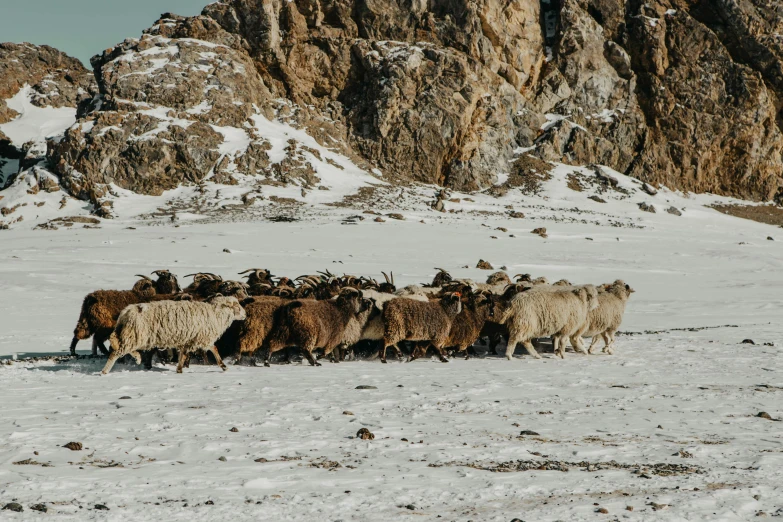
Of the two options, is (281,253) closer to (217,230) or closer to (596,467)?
(217,230)

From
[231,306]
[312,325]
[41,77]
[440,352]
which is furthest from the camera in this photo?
[41,77]

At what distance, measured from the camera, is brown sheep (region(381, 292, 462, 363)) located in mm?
12141

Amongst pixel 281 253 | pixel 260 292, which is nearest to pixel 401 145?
pixel 281 253

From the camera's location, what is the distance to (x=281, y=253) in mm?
28047

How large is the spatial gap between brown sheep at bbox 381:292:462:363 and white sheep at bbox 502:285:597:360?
1111 millimetres

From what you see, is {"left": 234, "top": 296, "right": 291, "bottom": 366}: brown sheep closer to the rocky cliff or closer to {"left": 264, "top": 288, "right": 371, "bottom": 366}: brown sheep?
{"left": 264, "top": 288, "right": 371, "bottom": 366}: brown sheep

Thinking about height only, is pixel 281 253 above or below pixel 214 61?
below

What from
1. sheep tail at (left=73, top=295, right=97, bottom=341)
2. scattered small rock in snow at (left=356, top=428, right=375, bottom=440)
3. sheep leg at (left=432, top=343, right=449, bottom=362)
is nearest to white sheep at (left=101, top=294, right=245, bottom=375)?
sheep tail at (left=73, top=295, right=97, bottom=341)

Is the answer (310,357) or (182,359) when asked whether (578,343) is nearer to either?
(310,357)

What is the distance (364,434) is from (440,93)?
69.8 metres

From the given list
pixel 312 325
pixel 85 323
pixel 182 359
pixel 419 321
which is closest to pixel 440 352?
pixel 419 321

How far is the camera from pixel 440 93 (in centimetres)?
7331

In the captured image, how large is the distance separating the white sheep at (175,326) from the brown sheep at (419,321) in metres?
2.70

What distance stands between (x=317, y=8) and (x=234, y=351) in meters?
73.2
